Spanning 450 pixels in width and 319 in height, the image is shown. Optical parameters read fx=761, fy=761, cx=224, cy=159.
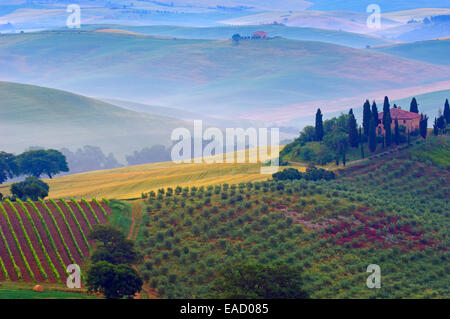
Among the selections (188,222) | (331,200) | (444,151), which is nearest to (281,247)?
(188,222)

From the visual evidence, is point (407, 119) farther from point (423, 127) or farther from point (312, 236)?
point (312, 236)

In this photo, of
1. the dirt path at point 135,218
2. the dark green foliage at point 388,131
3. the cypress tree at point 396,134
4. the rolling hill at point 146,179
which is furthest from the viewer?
the cypress tree at point 396,134

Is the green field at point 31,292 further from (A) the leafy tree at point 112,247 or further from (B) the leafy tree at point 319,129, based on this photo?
(B) the leafy tree at point 319,129

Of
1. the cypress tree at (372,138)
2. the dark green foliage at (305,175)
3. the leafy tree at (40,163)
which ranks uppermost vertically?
the cypress tree at (372,138)

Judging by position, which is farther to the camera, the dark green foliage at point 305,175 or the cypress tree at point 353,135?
the cypress tree at point 353,135

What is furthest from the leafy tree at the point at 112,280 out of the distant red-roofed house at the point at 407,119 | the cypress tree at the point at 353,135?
the distant red-roofed house at the point at 407,119

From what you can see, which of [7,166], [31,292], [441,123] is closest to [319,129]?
[441,123]

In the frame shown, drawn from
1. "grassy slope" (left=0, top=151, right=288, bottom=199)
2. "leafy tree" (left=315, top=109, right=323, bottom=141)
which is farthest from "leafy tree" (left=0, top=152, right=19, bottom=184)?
"leafy tree" (left=315, top=109, right=323, bottom=141)

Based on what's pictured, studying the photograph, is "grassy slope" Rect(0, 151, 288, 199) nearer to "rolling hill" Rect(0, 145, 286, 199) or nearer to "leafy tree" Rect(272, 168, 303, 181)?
"rolling hill" Rect(0, 145, 286, 199)
